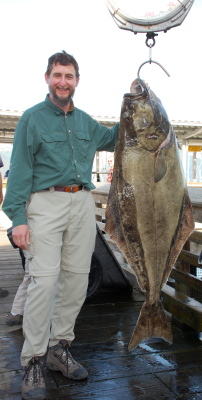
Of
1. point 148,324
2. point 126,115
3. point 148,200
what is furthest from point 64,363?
point 126,115

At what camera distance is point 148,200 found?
247 centimetres

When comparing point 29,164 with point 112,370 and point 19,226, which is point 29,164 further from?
point 112,370

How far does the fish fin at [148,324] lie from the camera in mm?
2623

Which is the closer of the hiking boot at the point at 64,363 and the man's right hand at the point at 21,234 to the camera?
the man's right hand at the point at 21,234

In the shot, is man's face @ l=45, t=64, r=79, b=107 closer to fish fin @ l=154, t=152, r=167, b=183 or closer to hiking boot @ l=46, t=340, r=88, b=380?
fish fin @ l=154, t=152, r=167, b=183

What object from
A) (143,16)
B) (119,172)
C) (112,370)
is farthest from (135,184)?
(143,16)

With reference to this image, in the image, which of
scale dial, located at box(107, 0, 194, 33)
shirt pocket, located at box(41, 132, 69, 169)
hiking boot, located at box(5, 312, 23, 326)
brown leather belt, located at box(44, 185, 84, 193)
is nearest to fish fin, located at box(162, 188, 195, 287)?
brown leather belt, located at box(44, 185, 84, 193)

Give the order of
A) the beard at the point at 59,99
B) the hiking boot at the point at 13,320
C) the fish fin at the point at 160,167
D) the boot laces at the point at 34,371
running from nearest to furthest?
the fish fin at the point at 160,167, the boot laces at the point at 34,371, the beard at the point at 59,99, the hiking boot at the point at 13,320

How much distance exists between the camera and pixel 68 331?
304 centimetres

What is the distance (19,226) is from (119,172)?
698 millimetres

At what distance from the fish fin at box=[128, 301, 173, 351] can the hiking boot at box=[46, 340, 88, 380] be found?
1.64 ft

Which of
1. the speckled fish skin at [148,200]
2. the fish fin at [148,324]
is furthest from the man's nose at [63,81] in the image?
the fish fin at [148,324]

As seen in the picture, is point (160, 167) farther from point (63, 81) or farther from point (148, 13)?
point (148, 13)

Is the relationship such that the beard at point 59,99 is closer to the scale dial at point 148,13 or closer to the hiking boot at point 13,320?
the scale dial at point 148,13
